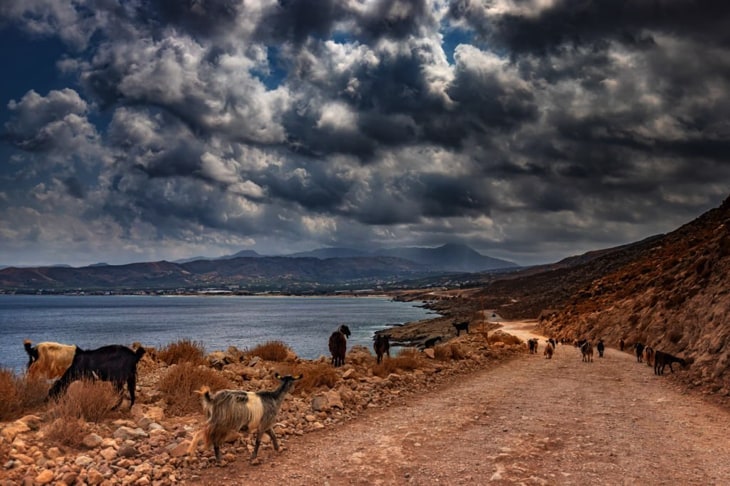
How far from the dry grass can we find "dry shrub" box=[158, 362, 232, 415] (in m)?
2.34

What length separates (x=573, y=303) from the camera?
51.2 metres

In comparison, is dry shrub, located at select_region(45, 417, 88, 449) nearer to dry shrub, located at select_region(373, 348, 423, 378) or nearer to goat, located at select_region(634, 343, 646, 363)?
dry shrub, located at select_region(373, 348, 423, 378)

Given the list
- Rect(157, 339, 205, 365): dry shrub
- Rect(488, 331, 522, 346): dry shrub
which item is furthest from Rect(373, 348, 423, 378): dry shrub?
Rect(488, 331, 522, 346): dry shrub

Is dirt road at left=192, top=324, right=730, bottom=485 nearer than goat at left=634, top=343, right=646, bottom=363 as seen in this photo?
Yes

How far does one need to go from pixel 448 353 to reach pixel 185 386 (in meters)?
13.5

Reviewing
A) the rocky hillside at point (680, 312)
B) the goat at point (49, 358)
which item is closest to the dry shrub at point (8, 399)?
the goat at point (49, 358)

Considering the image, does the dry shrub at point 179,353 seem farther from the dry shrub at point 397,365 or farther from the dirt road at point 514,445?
the dirt road at point 514,445

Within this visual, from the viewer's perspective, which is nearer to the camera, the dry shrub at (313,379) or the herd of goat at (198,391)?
the herd of goat at (198,391)

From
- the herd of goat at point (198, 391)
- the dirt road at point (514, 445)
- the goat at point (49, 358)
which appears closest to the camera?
the dirt road at point (514, 445)

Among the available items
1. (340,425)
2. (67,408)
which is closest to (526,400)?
(340,425)

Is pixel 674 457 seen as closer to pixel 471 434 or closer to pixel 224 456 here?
pixel 471 434

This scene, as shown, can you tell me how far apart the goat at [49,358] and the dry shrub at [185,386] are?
2084 mm

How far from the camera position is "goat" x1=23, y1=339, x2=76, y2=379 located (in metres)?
10.2

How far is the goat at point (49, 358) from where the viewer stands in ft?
33.5
